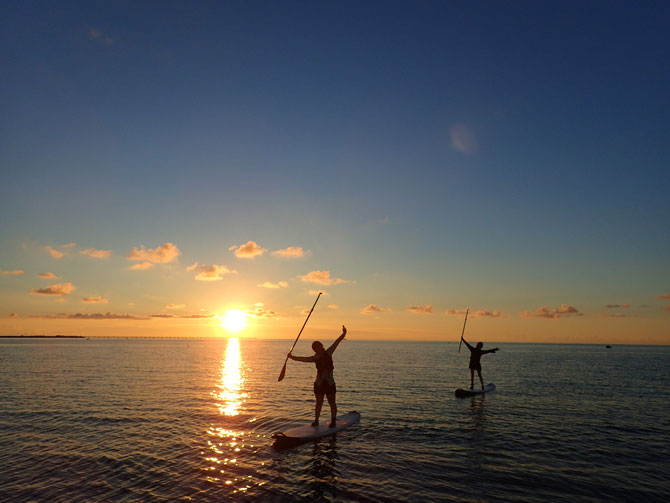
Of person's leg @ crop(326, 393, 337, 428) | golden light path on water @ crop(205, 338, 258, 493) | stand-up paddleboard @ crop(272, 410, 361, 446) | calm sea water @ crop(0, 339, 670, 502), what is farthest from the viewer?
person's leg @ crop(326, 393, 337, 428)

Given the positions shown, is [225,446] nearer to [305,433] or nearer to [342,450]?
[305,433]

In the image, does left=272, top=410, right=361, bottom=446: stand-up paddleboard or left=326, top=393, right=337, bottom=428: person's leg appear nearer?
left=272, top=410, right=361, bottom=446: stand-up paddleboard

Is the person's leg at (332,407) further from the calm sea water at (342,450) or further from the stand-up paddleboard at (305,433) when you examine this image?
the calm sea water at (342,450)

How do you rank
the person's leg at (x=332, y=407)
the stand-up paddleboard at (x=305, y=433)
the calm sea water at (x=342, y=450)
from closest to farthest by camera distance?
1. the calm sea water at (x=342, y=450)
2. the stand-up paddleboard at (x=305, y=433)
3. the person's leg at (x=332, y=407)

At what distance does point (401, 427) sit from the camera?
56.8ft

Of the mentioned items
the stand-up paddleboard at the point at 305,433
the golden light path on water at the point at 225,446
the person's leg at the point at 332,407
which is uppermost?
the person's leg at the point at 332,407

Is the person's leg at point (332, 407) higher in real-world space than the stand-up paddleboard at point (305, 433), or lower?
higher

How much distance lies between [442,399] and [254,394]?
13.4 metres

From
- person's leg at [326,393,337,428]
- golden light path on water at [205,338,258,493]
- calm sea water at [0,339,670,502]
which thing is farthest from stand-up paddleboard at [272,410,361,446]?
golden light path on water at [205,338,258,493]

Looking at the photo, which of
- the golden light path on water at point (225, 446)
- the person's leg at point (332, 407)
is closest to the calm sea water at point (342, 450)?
the golden light path on water at point (225, 446)

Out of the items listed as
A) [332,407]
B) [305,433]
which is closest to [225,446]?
[305,433]

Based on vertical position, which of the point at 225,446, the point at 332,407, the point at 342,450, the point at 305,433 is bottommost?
the point at 225,446

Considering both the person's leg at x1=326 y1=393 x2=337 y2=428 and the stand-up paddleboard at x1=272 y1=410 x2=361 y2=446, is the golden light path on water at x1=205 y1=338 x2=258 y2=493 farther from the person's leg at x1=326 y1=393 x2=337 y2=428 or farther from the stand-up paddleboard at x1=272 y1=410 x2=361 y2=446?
the person's leg at x1=326 y1=393 x2=337 y2=428

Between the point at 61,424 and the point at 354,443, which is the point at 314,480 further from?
the point at 61,424
